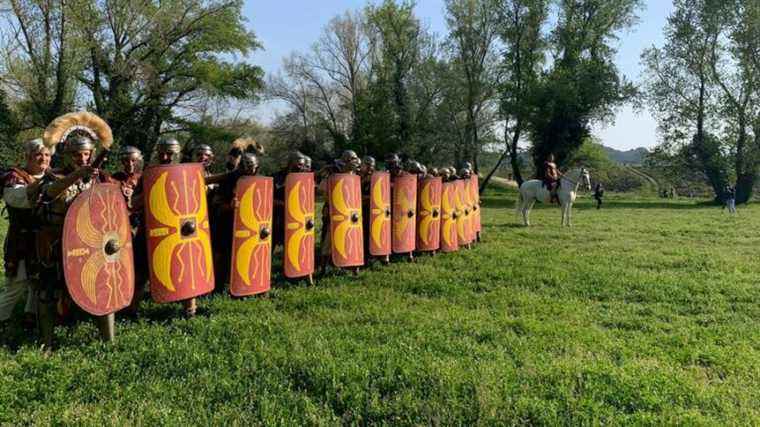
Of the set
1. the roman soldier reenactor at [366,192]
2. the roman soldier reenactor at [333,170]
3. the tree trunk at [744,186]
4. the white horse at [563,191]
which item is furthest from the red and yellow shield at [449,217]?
the tree trunk at [744,186]

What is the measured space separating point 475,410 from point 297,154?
3.61 metres

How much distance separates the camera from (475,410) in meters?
2.98

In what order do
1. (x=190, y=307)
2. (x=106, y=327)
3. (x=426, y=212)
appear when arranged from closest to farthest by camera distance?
(x=106, y=327) → (x=190, y=307) → (x=426, y=212)

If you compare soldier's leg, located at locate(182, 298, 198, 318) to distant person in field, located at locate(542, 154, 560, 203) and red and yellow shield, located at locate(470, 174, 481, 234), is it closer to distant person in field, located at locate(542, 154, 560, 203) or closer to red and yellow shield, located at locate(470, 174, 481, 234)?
red and yellow shield, located at locate(470, 174, 481, 234)

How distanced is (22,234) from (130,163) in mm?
970

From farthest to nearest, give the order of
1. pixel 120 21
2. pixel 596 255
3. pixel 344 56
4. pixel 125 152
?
pixel 344 56 → pixel 120 21 → pixel 596 255 → pixel 125 152

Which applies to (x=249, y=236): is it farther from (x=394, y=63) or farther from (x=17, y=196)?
(x=394, y=63)

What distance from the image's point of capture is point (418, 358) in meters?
3.70

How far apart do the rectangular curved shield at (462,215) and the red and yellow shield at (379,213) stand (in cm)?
188

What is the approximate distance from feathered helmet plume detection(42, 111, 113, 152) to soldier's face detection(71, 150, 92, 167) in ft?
0.68

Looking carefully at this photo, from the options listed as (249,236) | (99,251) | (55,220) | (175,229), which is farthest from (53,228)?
(249,236)

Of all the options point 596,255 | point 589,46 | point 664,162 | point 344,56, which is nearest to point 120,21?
point 344,56

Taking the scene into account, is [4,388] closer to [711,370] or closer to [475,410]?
[475,410]

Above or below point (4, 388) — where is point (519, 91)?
above
